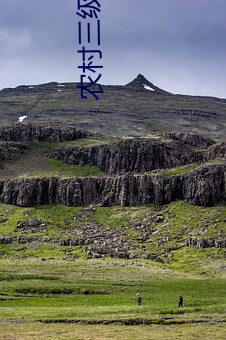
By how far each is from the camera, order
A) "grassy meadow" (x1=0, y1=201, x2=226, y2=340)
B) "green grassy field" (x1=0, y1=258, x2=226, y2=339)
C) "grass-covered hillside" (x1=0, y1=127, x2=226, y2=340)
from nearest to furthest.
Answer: "green grassy field" (x1=0, y1=258, x2=226, y2=339) → "grassy meadow" (x1=0, y1=201, x2=226, y2=340) → "grass-covered hillside" (x1=0, y1=127, x2=226, y2=340)

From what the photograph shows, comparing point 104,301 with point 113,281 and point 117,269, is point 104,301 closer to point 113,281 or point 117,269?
point 113,281

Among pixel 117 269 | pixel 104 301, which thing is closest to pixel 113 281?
pixel 117 269

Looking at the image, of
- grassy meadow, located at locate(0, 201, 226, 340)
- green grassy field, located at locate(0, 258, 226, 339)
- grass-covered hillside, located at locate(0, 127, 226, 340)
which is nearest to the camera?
green grassy field, located at locate(0, 258, 226, 339)

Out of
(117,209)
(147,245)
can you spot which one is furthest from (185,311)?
(117,209)

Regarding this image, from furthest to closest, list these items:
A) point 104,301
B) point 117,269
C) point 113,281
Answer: point 117,269
point 113,281
point 104,301

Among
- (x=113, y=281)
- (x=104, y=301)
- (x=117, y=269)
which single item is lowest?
(x=117, y=269)

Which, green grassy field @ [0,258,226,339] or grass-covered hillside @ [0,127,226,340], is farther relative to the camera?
grass-covered hillside @ [0,127,226,340]

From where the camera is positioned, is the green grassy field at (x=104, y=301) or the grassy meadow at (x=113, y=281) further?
the grassy meadow at (x=113, y=281)

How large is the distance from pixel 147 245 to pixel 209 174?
43.2 meters

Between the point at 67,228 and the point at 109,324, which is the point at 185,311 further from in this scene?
the point at 67,228

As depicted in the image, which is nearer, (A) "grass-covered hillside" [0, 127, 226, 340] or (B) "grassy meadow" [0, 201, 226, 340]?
(B) "grassy meadow" [0, 201, 226, 340]

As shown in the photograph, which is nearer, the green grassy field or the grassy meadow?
the green grassy field

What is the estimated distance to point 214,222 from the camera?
535 feet

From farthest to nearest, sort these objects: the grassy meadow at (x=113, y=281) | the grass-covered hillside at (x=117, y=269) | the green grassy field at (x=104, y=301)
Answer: the grass-covered hillside at (x=117, y=269) < the grassy meadow at (x=113, y=281) < the green grassy field at (x=104, y=301)
